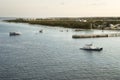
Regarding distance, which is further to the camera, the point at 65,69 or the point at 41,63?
the point at 41,63

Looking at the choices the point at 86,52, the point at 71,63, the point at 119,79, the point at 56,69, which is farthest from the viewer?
the point at 86,52

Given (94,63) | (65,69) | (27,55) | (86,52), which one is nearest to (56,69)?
(65,69)

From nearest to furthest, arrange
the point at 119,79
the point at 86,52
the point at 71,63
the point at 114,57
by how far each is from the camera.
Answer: the point at 119,79, the point at 71,63, the point at 114,57, the point at 86,52

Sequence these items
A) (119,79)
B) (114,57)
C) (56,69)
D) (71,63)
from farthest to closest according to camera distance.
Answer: (114,57), (71,63), (56,69), (119,79)

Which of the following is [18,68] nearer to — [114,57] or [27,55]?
[27,55]

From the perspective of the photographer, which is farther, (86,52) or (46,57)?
(86,52)

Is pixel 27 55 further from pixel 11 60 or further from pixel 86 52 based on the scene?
pixel 86 52

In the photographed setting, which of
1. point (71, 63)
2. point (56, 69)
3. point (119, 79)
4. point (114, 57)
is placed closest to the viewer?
point (119, 79)

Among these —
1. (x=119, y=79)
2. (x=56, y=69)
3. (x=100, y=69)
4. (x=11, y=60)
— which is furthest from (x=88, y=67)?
(x=11, y=60)

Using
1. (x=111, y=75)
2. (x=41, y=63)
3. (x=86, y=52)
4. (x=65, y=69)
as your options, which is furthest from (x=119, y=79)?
(x=86, y=52)
